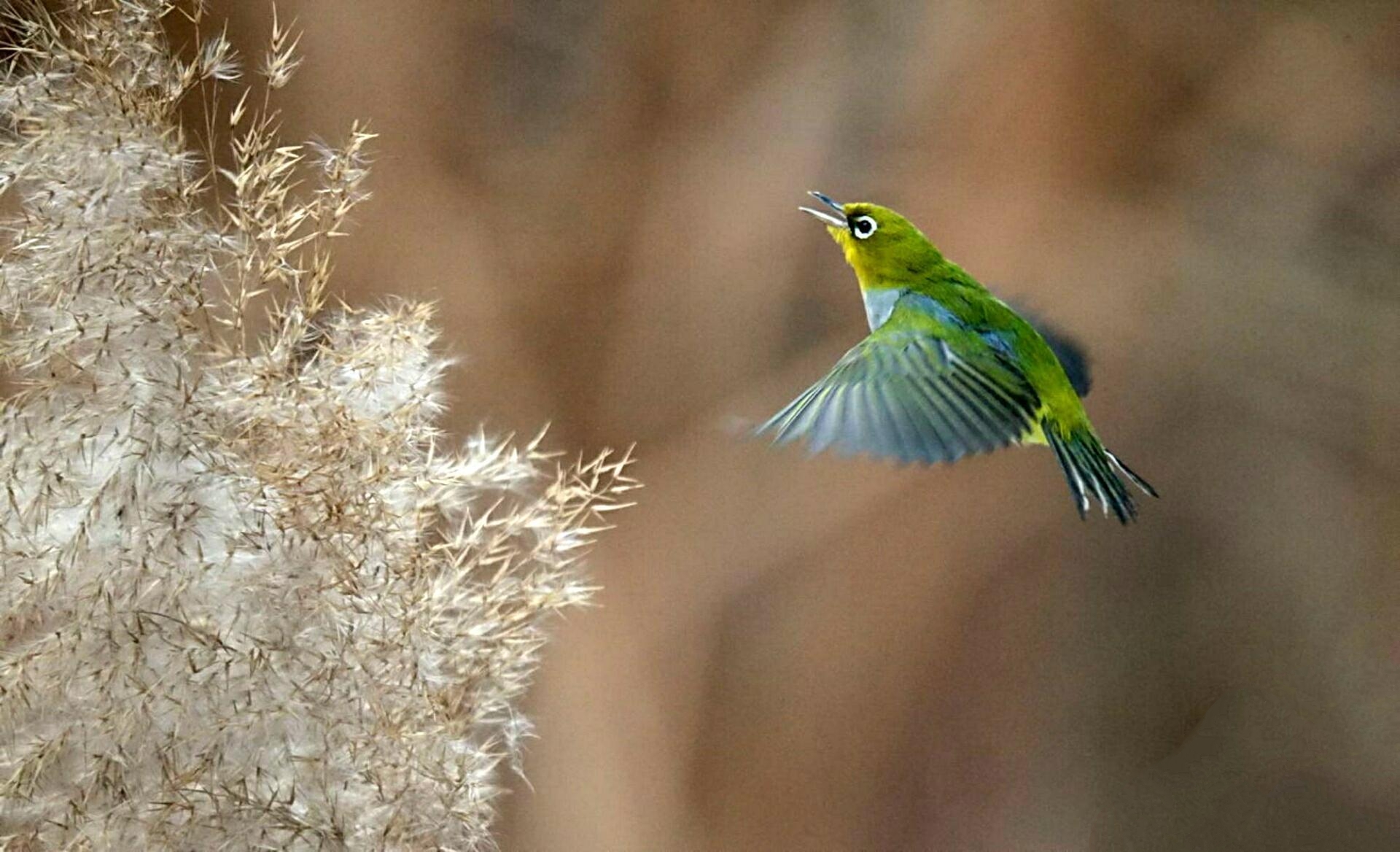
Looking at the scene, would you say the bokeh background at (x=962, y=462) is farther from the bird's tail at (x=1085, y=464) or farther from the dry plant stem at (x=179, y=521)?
the dry plant stem at (x=179, y=521)

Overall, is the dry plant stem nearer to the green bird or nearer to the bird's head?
the green bird

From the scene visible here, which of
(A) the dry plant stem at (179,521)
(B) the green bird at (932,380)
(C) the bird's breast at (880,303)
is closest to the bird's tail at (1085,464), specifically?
(B) the green bird at (932,380)

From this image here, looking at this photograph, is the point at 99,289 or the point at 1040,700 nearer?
the point at 99,289

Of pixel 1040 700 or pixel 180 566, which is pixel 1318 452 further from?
pixel 180 566

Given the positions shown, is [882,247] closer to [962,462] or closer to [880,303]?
[880,303]

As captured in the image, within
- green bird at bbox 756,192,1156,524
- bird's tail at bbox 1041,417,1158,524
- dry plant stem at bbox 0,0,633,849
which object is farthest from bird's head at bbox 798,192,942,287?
dry plant stem at bbox 0,0,633,849

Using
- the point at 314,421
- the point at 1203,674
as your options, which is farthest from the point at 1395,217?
the point at 314,421

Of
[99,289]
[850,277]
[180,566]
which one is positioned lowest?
[180,566]

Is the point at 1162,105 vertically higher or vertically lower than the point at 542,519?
higher
